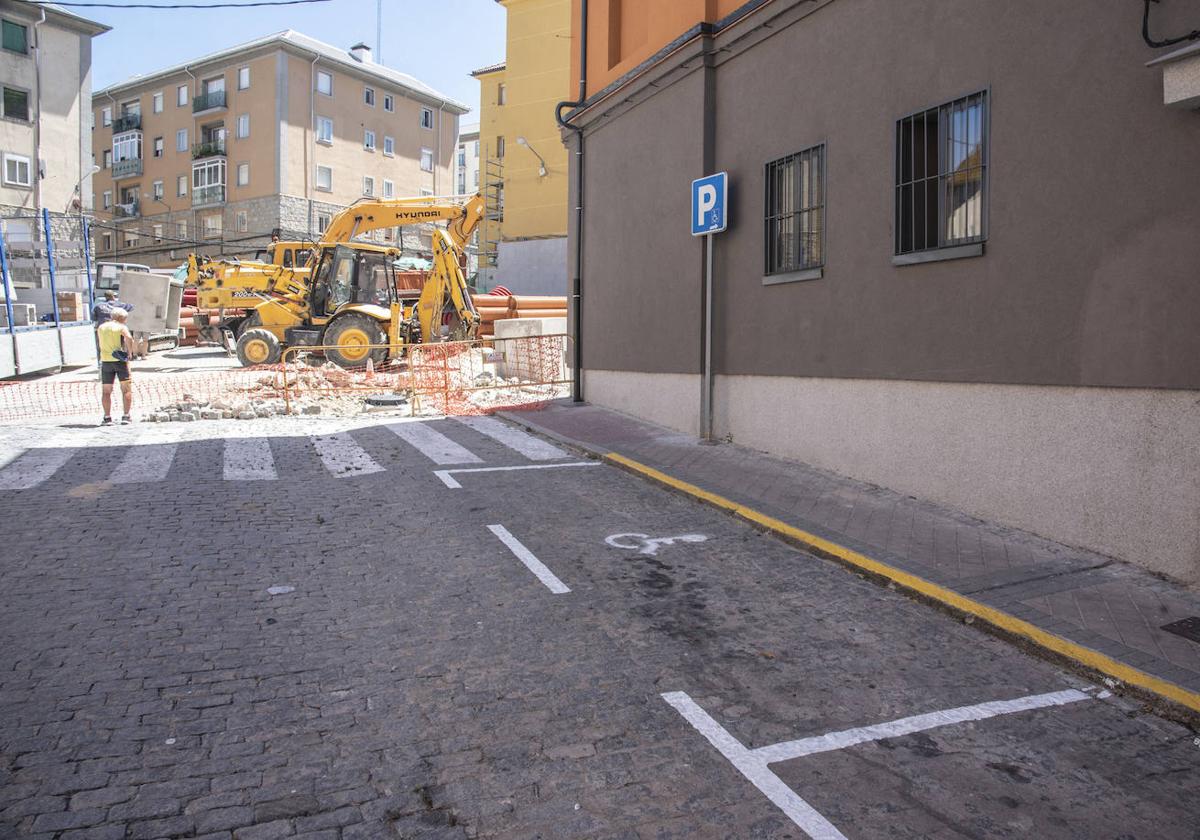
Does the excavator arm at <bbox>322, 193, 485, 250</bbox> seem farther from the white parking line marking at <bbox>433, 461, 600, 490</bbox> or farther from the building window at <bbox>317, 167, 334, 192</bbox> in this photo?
the building window at <bbox>317, 167, 334, 192</bbox>

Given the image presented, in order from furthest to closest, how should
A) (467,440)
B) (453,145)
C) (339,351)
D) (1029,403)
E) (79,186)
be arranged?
(453,145)
(79,186)
(339,351)
(467,440)
(1029,403)

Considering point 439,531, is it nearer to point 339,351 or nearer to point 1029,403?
point 1029,403

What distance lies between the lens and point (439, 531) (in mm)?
6961

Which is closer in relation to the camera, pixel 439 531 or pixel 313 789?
pixel 313 789

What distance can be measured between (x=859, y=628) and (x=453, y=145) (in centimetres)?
5765

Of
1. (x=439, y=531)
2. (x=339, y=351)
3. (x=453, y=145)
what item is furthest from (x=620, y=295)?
(x=453, y=145)

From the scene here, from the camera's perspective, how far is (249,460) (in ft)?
32.7

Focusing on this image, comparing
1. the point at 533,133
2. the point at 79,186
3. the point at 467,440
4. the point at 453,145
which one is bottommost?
the point at 467,440

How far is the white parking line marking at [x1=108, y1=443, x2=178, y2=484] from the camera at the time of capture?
8844mm

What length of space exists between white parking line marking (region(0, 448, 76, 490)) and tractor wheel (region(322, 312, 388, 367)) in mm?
9242

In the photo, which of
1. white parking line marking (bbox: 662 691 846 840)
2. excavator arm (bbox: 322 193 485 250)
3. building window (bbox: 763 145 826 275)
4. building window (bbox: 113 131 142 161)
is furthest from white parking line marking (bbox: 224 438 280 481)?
building window (bbox: 113 131 142 161)

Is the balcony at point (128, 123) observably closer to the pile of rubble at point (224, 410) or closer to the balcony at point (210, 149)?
the balcony at point (210, 149)

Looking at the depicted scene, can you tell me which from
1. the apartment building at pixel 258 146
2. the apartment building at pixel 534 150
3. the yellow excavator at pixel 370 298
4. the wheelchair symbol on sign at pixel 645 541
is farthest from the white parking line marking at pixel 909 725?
the apartment building at pixel 258 146

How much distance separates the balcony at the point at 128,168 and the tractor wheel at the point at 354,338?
4433 centimetres
